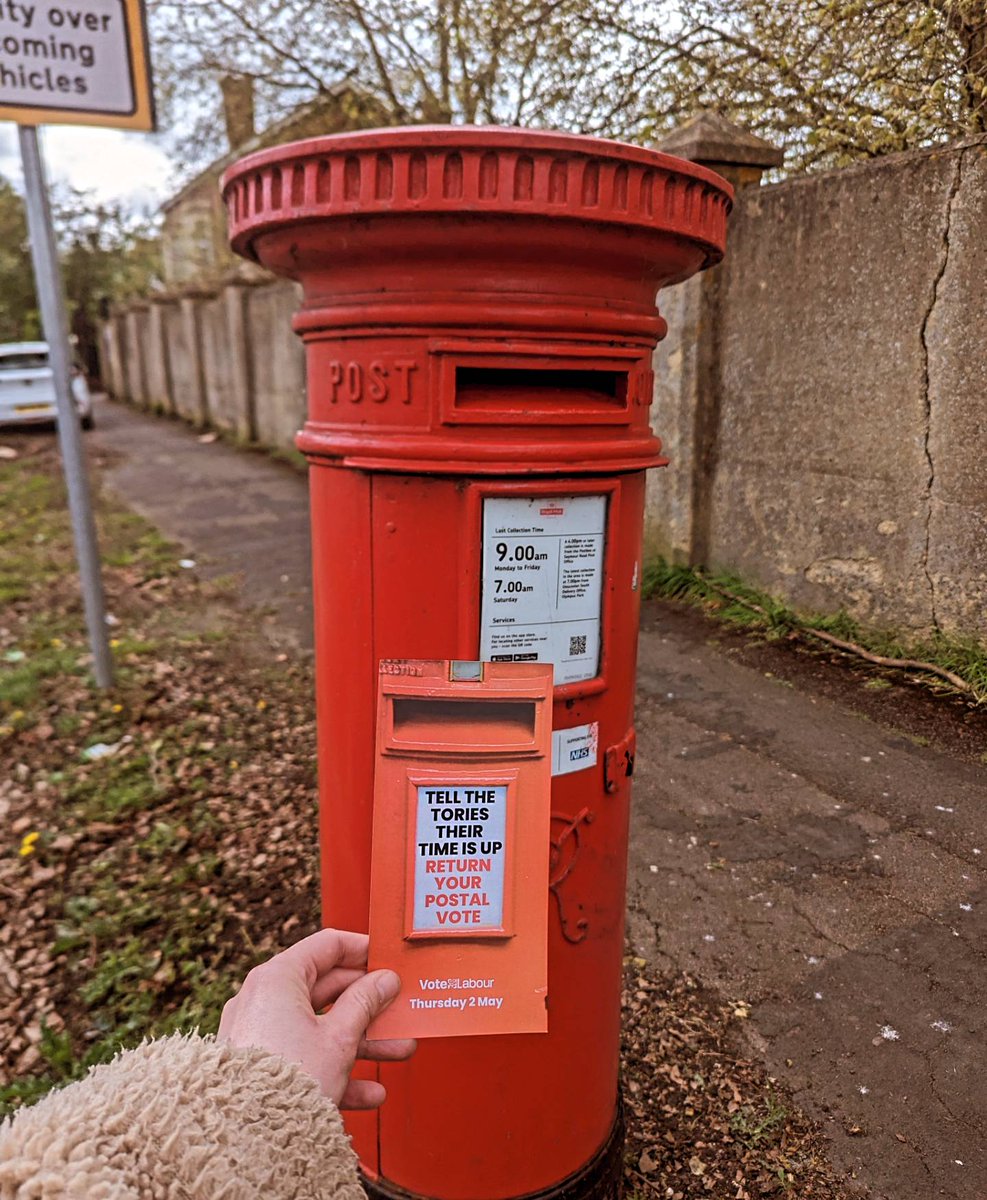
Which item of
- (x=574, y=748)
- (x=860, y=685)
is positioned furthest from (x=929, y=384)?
(x=574, y=748)

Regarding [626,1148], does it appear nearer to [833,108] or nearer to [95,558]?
[95,558]

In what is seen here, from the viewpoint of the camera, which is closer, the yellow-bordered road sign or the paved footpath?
the paved footpath

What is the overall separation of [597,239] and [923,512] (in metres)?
3.61

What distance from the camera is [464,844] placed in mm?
1249

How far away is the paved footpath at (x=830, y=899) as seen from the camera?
2279 mm

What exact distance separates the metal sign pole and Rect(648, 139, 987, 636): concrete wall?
3581 millimetres

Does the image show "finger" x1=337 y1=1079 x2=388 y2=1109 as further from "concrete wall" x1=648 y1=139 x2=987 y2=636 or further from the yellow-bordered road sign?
the yellow-bordered road sign

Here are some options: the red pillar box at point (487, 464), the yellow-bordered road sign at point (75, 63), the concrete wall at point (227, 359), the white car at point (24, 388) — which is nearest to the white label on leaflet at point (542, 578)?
the red pillar box at point (487, 464)

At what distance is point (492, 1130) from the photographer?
5.71 ft

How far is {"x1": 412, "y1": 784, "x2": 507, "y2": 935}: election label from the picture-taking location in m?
1.24

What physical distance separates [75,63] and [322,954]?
439 centimetres

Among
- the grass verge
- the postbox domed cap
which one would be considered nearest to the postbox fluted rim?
the postbox domed cap

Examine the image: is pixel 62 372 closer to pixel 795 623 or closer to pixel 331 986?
pixel 331 986

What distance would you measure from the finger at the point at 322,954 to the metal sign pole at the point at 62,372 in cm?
382
